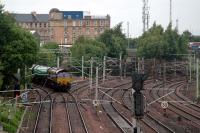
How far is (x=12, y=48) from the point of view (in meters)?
44.5

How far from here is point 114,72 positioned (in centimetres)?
7869

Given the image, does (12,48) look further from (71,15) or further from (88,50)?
(71,15)

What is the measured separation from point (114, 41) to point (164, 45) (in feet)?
33.1

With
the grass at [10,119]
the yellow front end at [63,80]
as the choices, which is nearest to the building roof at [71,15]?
the yellow front end at [63,80]

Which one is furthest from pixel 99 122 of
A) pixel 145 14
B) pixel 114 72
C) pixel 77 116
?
pixel 145 14

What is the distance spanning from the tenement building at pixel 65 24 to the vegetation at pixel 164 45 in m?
36.2

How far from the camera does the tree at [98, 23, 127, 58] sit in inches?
3602

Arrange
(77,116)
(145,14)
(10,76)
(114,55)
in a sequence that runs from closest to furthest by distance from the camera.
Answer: (77,116) → (10,76) → (114,55) → (145,14)

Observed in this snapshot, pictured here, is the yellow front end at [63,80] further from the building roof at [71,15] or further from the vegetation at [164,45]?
the building roof at [71,15]

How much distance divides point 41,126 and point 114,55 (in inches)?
2425

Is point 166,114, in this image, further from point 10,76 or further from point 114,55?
point 114,55

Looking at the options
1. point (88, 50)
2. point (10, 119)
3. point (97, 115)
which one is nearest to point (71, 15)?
point (88, 50)

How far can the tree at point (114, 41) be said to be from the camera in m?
91.5

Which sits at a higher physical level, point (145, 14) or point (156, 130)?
point (145, 14)
